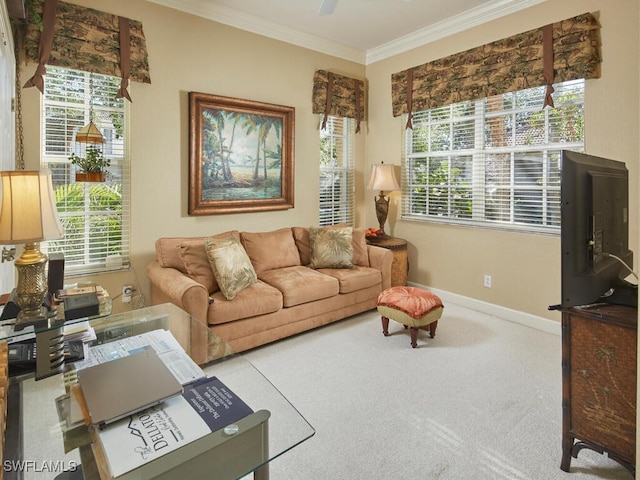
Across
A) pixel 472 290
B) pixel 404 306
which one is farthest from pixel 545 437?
pixel 472 290

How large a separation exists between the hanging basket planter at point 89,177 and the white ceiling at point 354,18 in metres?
1.61

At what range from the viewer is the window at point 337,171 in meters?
4.88

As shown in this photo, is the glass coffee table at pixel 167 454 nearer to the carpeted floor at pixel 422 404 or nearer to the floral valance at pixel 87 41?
the carpeted floor at pixel 422 404

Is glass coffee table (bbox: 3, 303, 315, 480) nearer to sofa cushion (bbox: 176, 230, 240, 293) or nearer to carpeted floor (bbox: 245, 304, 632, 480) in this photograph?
carpeted floor (bbox: 245, 304, 632, 480)

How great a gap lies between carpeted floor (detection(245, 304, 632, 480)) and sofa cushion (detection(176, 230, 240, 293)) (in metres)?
0.66

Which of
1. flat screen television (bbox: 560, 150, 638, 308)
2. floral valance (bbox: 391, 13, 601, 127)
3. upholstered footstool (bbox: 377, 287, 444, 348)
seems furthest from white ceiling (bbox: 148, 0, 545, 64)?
flat screen television (bbox: 560, 150, 638, 308)

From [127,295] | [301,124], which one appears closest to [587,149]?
[301,124]

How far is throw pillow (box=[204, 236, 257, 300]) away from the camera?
123 inches

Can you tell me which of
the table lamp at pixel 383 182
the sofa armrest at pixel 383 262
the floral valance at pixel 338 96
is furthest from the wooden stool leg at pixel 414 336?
the floral valance at pixel 338 96

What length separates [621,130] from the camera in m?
3.04

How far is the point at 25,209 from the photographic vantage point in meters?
1.41

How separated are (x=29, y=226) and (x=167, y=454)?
3.18 ft

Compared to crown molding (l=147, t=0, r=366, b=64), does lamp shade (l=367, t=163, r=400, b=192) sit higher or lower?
lower

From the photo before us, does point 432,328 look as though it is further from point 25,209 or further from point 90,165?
point 90,165
